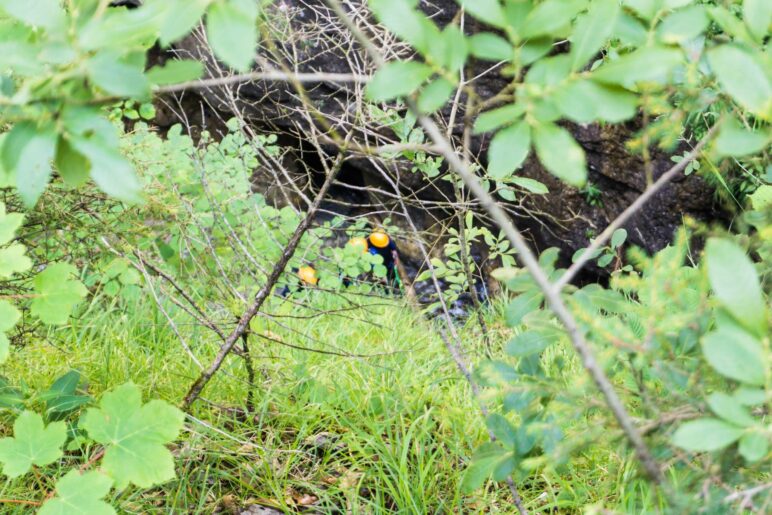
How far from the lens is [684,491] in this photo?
0.89 metres

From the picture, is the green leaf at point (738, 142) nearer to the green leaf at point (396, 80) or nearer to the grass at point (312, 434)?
the green leaf at point (396, 80)

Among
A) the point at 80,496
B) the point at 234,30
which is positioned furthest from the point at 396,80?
the point at 80,496

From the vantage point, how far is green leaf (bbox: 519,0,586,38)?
0.70m

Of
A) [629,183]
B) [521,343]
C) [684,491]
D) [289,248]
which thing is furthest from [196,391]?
[629,183]

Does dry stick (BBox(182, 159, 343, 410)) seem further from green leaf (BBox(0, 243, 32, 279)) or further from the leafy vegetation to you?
green leaf (BBox(0, 243, 32, 279))

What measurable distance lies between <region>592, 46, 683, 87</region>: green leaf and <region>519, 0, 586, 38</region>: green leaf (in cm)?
7

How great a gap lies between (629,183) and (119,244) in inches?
138

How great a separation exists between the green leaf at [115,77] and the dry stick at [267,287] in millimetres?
906

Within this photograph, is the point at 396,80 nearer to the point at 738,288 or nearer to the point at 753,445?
the point at 738,288

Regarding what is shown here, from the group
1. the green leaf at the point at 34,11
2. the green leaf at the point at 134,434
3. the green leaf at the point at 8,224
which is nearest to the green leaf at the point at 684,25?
the green leaf at the point at 34,11

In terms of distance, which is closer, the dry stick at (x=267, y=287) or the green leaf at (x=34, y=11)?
the green leaf at (x=34, y=11)

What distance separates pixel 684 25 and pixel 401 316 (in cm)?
291

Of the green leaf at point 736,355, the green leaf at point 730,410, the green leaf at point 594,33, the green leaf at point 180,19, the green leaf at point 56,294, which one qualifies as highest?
the green leaf at point 56,294

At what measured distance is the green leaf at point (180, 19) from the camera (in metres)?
0.60
